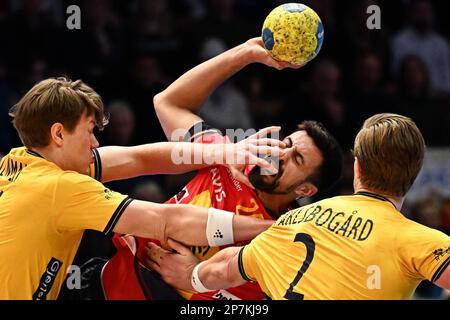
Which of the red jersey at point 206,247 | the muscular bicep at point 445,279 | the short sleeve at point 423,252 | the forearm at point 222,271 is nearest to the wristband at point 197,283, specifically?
the forearm at point 222,271

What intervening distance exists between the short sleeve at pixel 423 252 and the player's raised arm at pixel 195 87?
165cm

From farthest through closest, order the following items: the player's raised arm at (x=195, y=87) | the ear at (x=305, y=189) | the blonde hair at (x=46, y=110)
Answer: the player's raised arm at (x=195, y=87)
the ear at (x=305, y=189)
the blonde hair at (x=46, y=110)

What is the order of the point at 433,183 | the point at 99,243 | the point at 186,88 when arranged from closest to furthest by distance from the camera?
the point at 186,88 < the point at 99,243 < the point at 433,183

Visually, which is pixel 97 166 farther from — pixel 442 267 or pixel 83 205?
pixel 442 267

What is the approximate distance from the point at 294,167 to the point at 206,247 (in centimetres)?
66

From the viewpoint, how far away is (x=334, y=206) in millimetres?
3859

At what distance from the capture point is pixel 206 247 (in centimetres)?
456

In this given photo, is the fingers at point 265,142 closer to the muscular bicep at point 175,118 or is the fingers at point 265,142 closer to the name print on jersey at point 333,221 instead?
the name print on jersey at point 333,221

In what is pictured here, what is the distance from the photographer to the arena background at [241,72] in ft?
27.0
